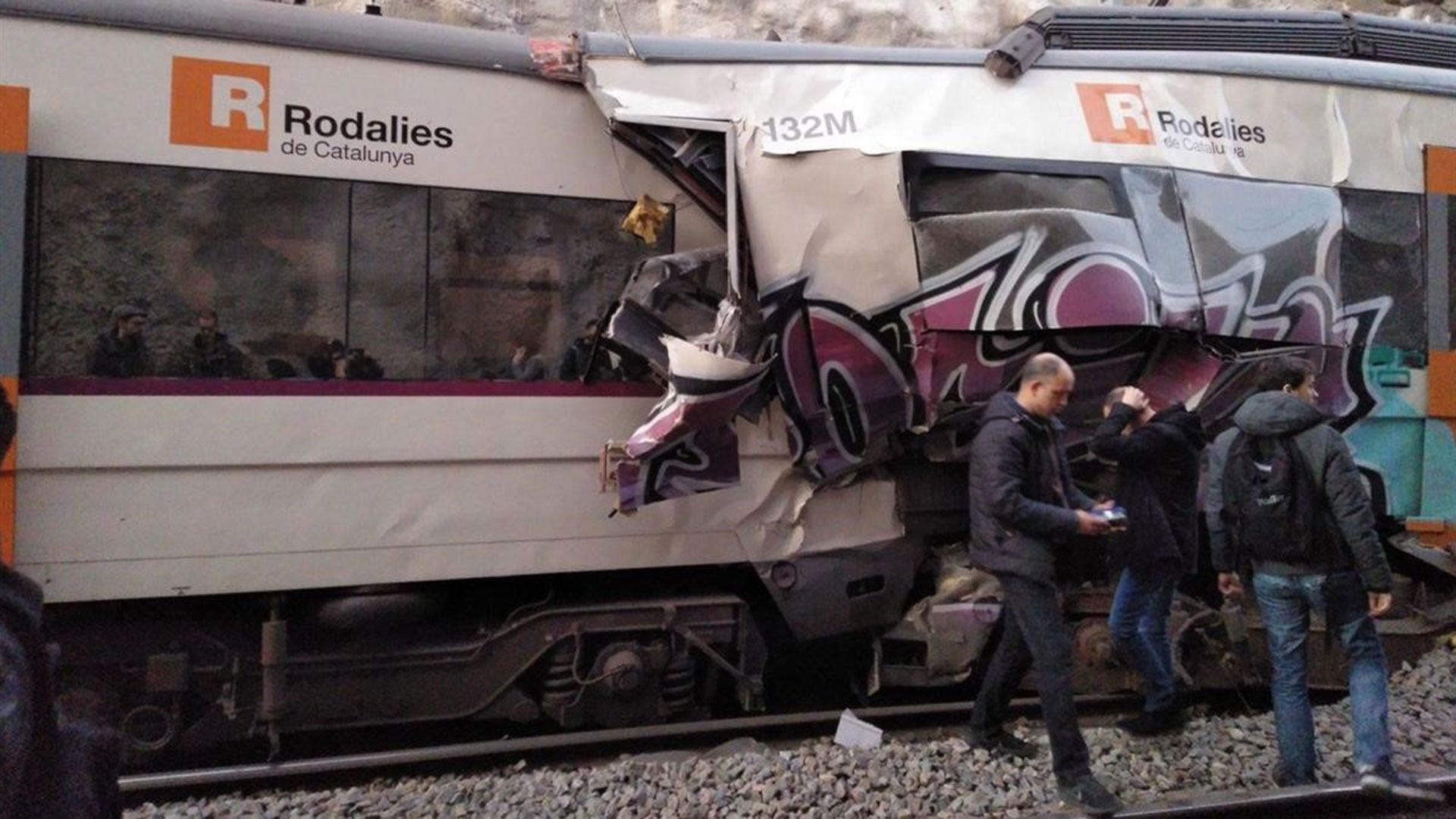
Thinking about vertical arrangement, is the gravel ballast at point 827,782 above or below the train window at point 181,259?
below

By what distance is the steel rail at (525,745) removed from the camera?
427cm

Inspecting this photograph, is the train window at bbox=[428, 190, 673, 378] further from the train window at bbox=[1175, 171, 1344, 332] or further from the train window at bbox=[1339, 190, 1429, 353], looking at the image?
the train window at bbox=[1339, 190, 1429, 353]

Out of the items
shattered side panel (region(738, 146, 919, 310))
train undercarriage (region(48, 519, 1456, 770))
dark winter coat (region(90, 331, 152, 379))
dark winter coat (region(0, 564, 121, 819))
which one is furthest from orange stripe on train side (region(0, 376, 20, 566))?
shattered side panel (region(738, 146, 919, 310))

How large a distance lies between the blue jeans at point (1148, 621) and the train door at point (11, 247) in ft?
15.3

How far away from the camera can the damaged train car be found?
4172mm

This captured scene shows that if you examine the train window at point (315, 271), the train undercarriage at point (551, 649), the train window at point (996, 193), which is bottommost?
the train undercarriage at point (551, 649)

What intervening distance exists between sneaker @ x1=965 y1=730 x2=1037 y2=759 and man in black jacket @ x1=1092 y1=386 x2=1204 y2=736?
0.69 meters

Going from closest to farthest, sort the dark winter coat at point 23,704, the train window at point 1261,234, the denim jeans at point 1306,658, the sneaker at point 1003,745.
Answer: the dark winter coat at point 23,704 → the denim jeans at point 1306,658 → the sneaker at point 1003,745 → the train window at point 1261,234

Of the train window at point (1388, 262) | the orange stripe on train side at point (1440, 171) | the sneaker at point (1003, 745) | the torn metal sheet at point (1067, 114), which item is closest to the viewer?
the sneaker at point (1003, 745)

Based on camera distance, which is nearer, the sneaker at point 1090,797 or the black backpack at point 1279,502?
the sneaker at point 1090,797

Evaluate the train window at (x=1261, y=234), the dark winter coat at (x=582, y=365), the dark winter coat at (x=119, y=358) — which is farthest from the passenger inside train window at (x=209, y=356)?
the train window at (x=1261, y=234)

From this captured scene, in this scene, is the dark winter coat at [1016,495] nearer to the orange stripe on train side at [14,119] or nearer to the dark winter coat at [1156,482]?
the dark winter coat at [1156,482]

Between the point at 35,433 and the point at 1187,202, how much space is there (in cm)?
528

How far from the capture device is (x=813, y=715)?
5.13m
